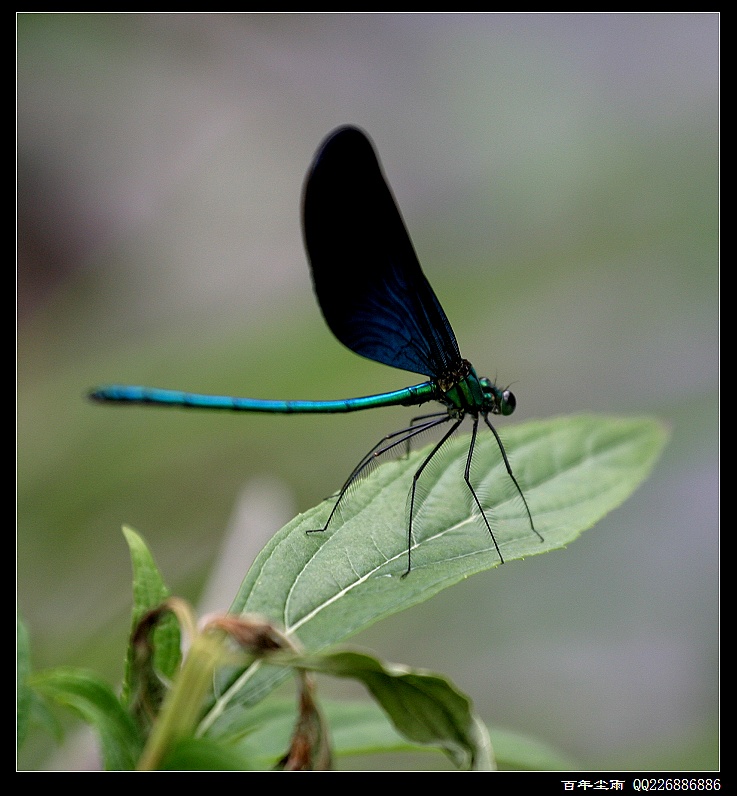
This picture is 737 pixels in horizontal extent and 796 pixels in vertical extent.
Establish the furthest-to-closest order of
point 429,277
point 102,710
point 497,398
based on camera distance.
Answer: point 429,277 → point 497,398 → point 102,710

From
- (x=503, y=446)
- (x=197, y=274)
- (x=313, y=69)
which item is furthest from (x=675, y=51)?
(x=503, y=446)

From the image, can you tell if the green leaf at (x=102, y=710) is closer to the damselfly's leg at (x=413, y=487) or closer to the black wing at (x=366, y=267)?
the damselfly's leg at (x=413, y=487)

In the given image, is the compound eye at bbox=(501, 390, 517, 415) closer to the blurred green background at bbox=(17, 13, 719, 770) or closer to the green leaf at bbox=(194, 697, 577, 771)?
the blurred green background at bbox=(17, 13, 719, 770)

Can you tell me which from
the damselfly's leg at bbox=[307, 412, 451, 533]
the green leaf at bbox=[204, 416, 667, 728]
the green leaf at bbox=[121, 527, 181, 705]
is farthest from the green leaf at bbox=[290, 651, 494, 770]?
the damselfly's leg at bbox=[307, 412, 451, 533]

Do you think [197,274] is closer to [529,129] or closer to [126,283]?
[126,283]

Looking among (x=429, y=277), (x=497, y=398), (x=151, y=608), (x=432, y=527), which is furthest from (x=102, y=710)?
(x=429, y=277)

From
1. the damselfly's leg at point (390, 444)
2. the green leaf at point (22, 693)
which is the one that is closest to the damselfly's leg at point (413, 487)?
the damselfly's leg at point (390, 444)

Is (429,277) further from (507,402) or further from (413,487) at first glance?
(413,487)
